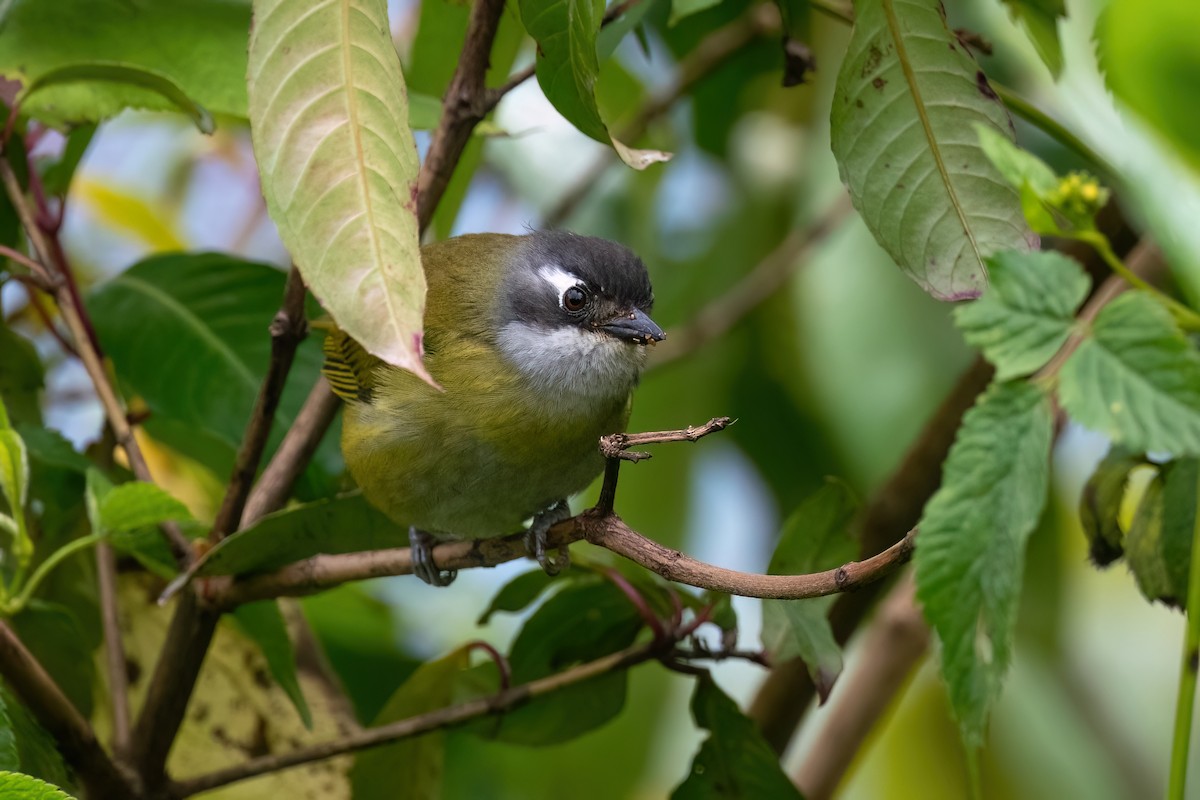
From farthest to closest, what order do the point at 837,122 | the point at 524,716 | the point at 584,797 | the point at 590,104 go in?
the point at 584,797 < the point at 524,716 < the point at 837,122 < the point at 590,104

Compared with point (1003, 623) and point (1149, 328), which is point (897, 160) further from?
point (1003, 623)

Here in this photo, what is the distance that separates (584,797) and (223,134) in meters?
2.60

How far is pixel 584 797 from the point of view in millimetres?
3137

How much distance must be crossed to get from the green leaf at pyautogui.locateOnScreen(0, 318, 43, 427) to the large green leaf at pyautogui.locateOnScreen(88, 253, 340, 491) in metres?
0.14

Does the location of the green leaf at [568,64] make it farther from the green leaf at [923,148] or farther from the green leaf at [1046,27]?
the green leaf at [1046,27]

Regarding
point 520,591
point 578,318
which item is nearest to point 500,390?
point 578,318

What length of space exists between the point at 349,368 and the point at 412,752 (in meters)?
0.78

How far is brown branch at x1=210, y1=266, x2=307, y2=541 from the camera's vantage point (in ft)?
6.75

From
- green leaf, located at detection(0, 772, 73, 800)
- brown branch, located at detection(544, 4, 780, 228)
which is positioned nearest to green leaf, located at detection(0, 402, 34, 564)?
green leaf, located at detection(0, 772, 73, 800)

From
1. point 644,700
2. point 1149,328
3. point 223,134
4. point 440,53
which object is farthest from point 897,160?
point 223,134

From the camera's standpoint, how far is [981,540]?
1171 mm

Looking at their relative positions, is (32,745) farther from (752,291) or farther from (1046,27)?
(752,291)

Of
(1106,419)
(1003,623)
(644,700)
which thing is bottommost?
Answer: (644,700)

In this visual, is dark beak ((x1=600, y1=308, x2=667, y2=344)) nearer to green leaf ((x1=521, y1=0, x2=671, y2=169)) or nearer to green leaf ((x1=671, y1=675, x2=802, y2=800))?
green leaf ((x1=671, y1=675, x2=802, y2=800))
